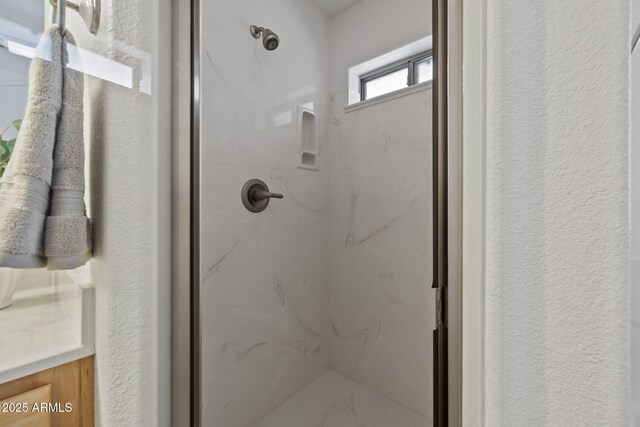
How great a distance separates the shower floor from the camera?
1243mm

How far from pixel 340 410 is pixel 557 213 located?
4.51 feet

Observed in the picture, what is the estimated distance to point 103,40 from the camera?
54 cm

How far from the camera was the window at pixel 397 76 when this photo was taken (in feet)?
3.83

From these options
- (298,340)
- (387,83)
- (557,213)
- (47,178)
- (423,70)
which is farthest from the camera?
(298,340)

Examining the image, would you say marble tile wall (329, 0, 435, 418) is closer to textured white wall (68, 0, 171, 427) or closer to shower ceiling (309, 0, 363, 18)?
shower ceiling (309, 0, 363, 18)

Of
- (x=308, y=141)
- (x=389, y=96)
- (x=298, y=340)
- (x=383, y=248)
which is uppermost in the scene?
(x=389, y=96)

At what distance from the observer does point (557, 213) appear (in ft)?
1.01

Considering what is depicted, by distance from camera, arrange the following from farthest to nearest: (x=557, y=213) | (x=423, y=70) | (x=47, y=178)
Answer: (x=423, y=70), (x=47, y=178), (x=557, y=213)

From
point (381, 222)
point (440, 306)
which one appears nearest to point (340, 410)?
point (381, 222)

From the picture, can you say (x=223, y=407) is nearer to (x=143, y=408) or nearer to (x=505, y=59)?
(x=143, y=408)

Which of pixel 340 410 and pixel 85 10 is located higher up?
pixel 85 10

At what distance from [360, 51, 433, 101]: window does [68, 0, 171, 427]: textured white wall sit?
962 mm

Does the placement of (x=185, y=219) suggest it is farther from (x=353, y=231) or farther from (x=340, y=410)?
(x=340, y=410)

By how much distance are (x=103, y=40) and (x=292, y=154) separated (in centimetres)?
84
